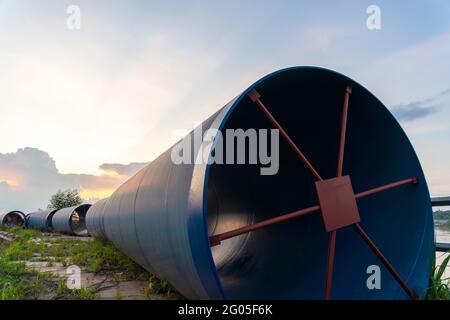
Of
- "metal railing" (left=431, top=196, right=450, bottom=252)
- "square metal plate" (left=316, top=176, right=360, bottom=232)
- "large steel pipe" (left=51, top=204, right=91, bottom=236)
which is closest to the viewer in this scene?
"square metal plate" (left=316, top=176, right=360, bottom=232)

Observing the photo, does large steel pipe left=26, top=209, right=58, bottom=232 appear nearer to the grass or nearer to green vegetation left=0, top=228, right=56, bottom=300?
the grass

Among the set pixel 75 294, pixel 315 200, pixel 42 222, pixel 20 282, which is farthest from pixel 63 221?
pixel 315 200

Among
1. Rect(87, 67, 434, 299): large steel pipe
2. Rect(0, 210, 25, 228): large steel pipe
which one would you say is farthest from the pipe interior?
Rect(0, 210, 25, 228): large steel pipe

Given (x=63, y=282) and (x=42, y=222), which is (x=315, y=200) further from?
(x=42, y=222)

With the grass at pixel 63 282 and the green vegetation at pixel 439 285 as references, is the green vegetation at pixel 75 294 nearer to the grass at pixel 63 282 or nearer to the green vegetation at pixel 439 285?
the grass at pixel 63 282

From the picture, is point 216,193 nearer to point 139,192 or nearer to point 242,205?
point 242,205

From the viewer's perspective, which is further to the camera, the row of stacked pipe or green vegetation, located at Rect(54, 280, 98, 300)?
the row of stacked pipe
